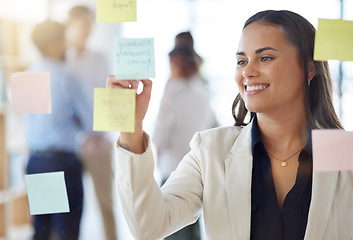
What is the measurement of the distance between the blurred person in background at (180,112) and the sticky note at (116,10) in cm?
59

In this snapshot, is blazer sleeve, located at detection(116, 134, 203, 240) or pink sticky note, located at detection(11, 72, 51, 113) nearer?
blazer sleeve, located at detection(116, 134, 203, 240)

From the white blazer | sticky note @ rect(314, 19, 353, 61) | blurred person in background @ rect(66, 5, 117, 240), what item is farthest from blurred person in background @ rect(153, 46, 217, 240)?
sticky note @ rect(314, 19, 353, 61)

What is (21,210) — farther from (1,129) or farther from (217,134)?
(217,134)

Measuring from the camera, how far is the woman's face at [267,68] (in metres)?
1.07

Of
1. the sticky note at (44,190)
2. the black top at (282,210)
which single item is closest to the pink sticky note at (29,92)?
the sticky note at (44,190)

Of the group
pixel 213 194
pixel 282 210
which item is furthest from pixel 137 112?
pixel 282 210

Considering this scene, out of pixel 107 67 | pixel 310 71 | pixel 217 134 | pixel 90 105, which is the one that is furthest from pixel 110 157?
pixel 310 71

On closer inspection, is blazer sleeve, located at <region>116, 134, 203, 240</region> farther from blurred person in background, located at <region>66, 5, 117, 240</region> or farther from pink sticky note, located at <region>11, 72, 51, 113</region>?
blurred person in background, located at <region>66, 5, 117, 240</region>

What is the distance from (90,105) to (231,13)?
686mm

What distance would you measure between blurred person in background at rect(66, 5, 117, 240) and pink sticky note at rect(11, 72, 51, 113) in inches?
15.0

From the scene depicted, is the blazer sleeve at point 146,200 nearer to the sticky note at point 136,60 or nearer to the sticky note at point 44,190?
the sticky note at point 136,60

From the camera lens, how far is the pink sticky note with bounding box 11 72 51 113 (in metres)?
1.20

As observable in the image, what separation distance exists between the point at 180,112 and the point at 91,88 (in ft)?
1.35

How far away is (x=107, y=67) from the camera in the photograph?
1.57 metres
